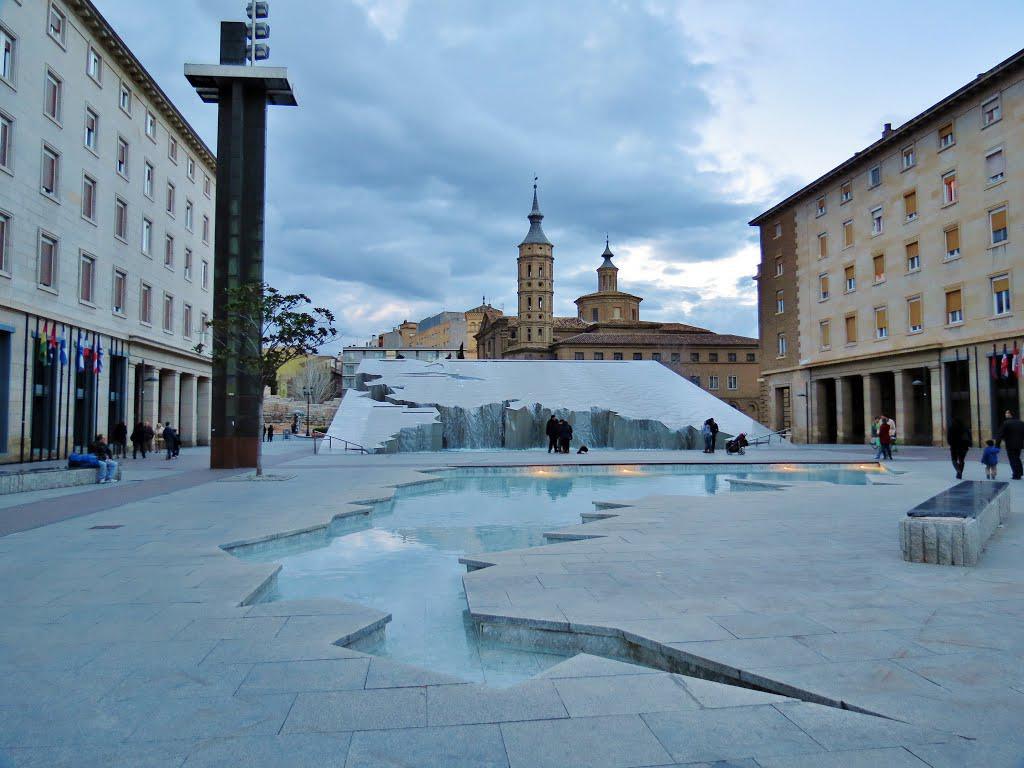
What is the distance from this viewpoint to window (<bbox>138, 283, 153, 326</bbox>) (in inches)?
1152

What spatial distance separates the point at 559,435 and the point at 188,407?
745 inches

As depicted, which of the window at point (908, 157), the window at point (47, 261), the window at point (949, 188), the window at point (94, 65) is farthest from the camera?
the window at point (908, 157)

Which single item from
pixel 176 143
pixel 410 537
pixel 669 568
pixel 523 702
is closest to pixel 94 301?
pixel 176 143

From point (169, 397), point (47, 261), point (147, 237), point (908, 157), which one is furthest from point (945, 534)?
point (169, 397)

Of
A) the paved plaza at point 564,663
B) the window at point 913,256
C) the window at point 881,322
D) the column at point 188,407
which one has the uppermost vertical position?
the window at point 913,256

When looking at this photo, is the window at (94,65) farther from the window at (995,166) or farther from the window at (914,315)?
the window at (914,315)

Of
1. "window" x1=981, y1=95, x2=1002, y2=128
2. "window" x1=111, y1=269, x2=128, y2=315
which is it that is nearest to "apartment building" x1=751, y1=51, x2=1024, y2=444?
"window" x1=981, y1=95, x2=1002, y2=128

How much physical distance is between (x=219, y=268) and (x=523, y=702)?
1774 cm

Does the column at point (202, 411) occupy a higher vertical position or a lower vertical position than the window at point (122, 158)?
lower

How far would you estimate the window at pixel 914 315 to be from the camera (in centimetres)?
3212

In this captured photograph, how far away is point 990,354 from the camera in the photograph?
28078 millimetres

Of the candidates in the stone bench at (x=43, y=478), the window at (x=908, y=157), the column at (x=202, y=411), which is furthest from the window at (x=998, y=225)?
the column at (x=202, y=411)

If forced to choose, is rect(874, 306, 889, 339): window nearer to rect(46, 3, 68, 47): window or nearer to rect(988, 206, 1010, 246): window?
rect(988, 206, 1010, 246): window

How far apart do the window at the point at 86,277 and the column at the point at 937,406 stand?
32739 millimetres
